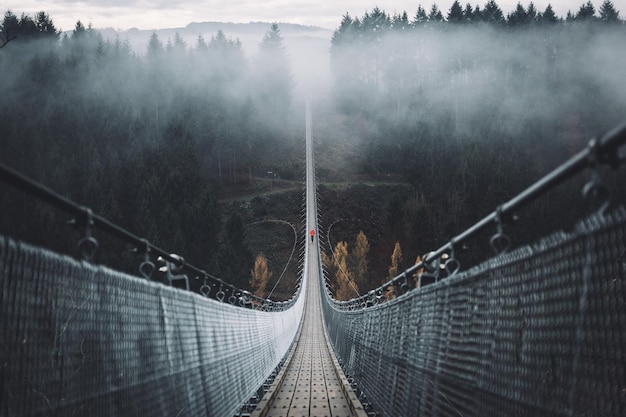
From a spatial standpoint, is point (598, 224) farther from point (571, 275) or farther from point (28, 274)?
point (28, 274)

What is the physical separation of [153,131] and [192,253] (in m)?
28.6

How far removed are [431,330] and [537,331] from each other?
165 centimetres

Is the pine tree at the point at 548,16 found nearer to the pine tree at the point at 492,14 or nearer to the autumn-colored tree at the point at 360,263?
the pine tree at the point at 492,14

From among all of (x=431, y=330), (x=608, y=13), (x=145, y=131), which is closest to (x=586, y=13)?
(x=608, y=13)

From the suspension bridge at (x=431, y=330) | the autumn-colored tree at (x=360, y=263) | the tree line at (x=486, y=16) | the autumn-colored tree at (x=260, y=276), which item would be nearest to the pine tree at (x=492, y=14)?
the tree line at (x=486, y=16)

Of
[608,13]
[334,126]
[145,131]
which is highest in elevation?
[608,13]

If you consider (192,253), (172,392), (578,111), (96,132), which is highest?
(578,111)

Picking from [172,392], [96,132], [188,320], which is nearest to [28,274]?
[172,392]

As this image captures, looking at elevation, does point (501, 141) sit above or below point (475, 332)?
above

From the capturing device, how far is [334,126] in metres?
108

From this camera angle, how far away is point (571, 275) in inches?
72.6

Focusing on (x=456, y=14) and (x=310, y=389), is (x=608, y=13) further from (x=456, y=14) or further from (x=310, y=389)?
(x=310, y=389)

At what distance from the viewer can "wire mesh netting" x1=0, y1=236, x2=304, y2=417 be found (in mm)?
1922

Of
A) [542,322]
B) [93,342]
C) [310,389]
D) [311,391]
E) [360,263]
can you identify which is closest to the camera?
[542,322]
